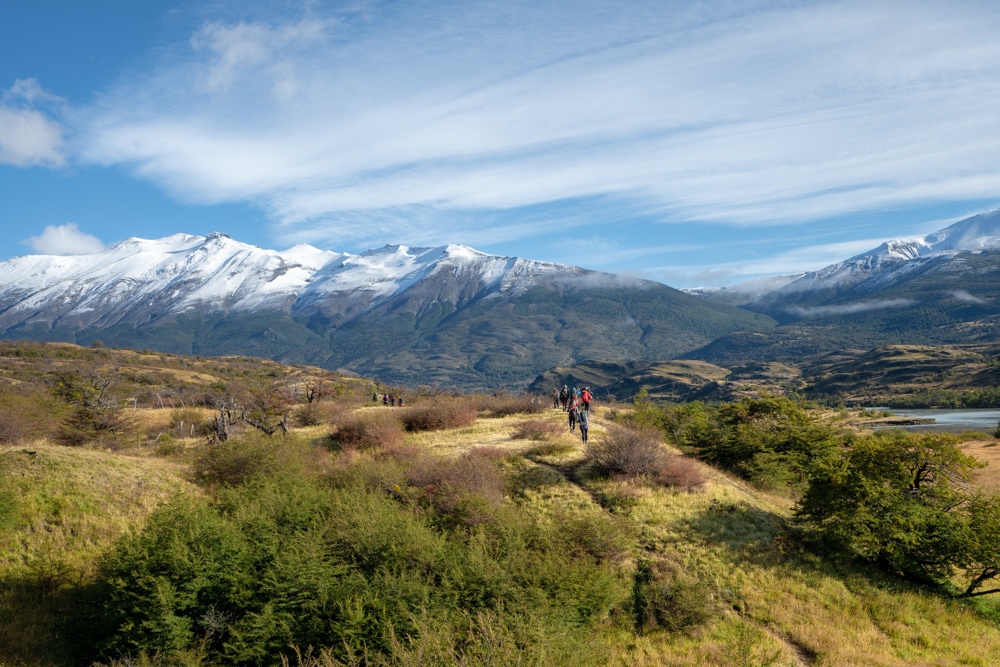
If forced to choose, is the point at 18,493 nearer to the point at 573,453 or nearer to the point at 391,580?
the point at 391,580

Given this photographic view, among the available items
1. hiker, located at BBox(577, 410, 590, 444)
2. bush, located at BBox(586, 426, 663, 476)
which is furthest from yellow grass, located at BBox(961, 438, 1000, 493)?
hiker, located at BBox(577, 410, 590, 444)

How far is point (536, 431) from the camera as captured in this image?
1164 inches

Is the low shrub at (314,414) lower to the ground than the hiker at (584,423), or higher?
higher

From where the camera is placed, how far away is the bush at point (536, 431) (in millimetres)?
29328

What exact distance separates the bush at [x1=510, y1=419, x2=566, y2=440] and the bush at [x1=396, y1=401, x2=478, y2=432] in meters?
4.66

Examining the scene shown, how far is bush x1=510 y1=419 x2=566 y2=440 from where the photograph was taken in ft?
96.2

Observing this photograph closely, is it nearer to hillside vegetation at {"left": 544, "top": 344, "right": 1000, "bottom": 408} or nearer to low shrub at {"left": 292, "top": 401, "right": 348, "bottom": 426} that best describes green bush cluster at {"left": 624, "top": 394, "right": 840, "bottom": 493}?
low shrub at {"left": 292, "top": 401, "right": 348, "bottom": 426}

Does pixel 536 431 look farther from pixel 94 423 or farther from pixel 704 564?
pixel 94 423

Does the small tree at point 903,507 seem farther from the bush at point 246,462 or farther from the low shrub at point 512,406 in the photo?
the bush at point 246,462

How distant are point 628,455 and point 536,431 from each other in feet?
21.5

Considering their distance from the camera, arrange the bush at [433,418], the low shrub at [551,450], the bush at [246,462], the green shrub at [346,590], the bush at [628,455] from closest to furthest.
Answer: the green shrub at [346,590], the bush at [246,462], the bush at [628,455], the low shrub at [551,450], the bush at [433,418]

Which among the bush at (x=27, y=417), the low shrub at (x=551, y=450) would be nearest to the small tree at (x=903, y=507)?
the low shrub at (x=551, y=450)

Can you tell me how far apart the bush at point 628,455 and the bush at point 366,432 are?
34.9ft

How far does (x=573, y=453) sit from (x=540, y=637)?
15465 millimetres
